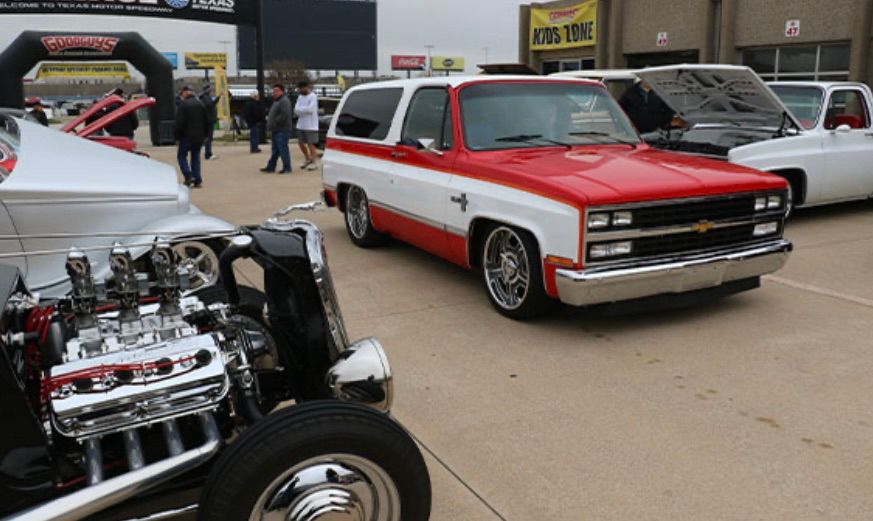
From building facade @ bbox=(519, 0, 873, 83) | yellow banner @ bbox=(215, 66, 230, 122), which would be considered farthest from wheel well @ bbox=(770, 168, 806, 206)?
yellow banner @ bbox=(215, 66, 230, 122)

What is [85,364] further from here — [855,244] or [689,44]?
[689,44]

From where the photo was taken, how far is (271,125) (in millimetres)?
14430

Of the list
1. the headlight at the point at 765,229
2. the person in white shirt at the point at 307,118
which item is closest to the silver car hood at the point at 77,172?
the headlight at the point at 765,229

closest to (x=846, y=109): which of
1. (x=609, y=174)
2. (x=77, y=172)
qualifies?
(x=609, y=174)

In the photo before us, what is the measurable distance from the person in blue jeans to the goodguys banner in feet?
28.5

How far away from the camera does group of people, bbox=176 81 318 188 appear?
12.5 m

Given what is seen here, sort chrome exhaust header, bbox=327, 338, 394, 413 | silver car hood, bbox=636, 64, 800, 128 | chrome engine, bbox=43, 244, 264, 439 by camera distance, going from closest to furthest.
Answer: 1. chrome engine, bbox=43, 244, 264, 439
2. chrome exhaust header, bbox=327, 338, 394, 413
3. silver car hood, bbox=636, 64, 800, 128

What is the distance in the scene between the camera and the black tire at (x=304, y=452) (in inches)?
90.1

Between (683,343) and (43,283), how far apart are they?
4.18m

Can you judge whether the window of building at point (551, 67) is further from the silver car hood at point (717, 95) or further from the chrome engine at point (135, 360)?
the chrome engine at point (135, 360)

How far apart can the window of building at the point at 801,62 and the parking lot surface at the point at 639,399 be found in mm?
13423

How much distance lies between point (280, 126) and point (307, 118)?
2.01 ft

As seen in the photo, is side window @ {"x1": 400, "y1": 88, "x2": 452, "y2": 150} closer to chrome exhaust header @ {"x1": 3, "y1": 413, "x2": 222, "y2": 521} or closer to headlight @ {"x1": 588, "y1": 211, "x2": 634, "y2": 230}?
headlight @ {"x1": 588, "y1": 211, "x2": 634, "y2": 230}

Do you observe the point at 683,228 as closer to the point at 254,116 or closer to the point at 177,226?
the point at 177,226
